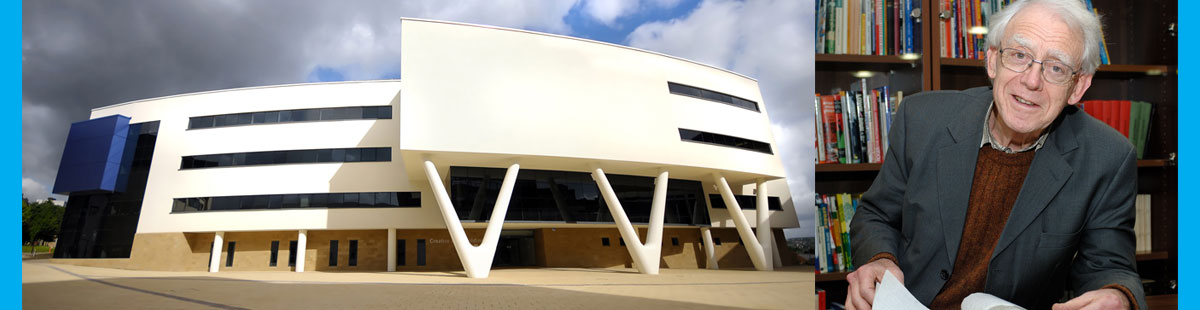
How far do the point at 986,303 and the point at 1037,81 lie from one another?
0.57m

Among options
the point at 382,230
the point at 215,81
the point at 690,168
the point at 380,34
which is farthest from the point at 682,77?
the point at 380,34

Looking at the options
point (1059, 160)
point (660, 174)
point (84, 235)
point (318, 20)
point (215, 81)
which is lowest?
point (84, 235)

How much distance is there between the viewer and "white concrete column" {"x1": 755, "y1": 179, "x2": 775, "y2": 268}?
51.6 ft

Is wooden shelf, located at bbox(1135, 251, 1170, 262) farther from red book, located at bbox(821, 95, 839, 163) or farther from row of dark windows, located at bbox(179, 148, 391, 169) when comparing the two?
row of dark windows, located at bbox(179, 148, 391, 169)

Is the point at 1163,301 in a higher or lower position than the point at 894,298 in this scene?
lower

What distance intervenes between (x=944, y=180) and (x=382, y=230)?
17622 millimetres

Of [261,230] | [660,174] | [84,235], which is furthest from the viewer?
[261,230]

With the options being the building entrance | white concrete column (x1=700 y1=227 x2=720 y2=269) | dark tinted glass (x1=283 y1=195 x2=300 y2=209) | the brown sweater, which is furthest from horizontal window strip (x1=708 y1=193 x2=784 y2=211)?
the brown sweater

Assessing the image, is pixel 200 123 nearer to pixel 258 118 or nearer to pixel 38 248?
pixel 258 118

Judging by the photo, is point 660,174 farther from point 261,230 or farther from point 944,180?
point 944,180

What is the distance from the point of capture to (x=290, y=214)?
16.2m

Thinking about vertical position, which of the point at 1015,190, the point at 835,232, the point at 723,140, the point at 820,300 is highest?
the point at 723,140

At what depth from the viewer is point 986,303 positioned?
116 centimetres

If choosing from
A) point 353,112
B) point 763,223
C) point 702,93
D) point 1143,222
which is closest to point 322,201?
point 353,112
